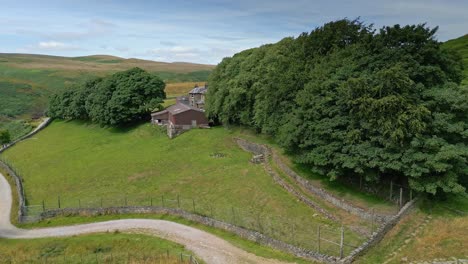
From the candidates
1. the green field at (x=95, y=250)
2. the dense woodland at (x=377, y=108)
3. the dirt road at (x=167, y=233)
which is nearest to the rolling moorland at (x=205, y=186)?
the green field at (x=95, y=250)

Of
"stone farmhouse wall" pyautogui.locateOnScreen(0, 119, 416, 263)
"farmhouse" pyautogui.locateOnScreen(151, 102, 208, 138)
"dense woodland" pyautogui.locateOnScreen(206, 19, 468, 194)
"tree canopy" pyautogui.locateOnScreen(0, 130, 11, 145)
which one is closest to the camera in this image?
"stone farmhouse wall" pyautogui.locateOnScreen(0, 119, 416, 263)

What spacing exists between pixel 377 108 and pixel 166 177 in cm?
2640

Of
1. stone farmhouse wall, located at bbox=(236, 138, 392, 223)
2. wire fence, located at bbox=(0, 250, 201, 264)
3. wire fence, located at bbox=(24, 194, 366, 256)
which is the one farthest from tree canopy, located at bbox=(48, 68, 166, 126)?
wire fence, located at bbox=(0, 250, 201, 264)

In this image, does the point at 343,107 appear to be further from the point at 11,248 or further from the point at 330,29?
the point at 11,248

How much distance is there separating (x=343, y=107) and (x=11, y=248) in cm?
3130

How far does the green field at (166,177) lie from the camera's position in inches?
1282

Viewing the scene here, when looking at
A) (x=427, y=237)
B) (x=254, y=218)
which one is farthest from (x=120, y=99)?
(x=427, y=237)

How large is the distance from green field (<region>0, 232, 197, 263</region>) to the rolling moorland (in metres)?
0.86

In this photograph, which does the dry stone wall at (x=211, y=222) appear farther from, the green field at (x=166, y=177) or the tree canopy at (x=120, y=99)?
the tree canopy at (x=120, y=99)

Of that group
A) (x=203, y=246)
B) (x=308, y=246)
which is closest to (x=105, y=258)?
(x=203, y=246)

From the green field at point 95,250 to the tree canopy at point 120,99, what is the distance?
43.0m

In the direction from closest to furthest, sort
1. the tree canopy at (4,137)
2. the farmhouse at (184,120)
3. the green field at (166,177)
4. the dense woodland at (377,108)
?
the dense woodland at (377,108)
the green field at (166,177)
the farmhouse at (184,120)
the tree canopy at (4,137)

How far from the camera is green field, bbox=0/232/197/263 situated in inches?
1034

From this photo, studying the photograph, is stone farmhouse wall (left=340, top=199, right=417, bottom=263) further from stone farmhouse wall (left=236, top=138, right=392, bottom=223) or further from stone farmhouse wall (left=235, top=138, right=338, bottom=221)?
stone farmhouse wall (left=235, top=138, right=338, bottom=221)
